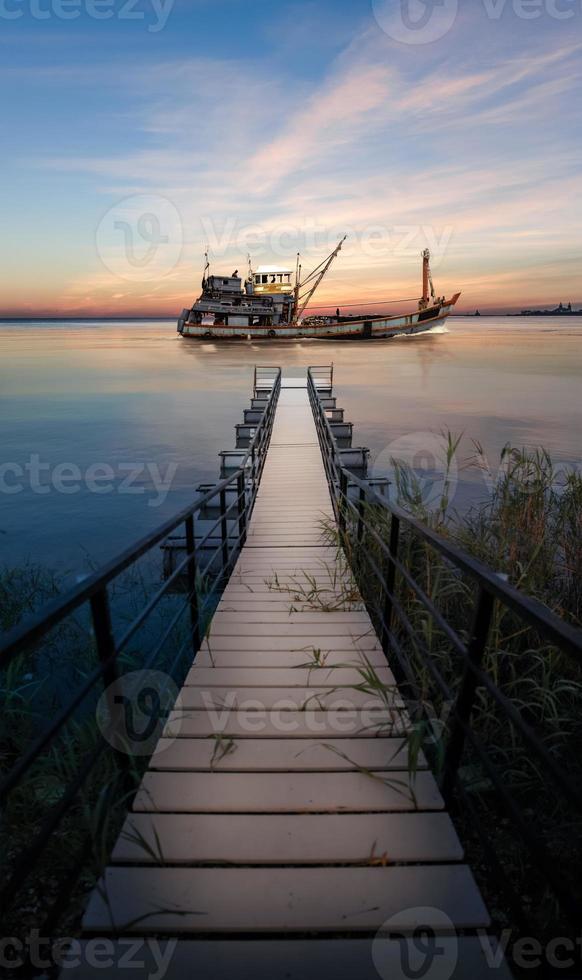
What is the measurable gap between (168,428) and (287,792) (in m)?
20.4

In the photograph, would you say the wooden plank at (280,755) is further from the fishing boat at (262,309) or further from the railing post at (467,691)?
the fishing boat at (262,309)

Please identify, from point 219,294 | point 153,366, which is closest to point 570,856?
point 153,366

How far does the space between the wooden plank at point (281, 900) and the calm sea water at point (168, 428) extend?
510 centimetres

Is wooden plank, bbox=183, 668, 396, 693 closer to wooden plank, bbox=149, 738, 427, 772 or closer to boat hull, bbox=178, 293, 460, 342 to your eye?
wooden plank, bbox=149, 738, 427, 772

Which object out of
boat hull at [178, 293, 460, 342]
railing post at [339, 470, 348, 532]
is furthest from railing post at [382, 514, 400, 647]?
boat hull at [178, 293, 460, 342]

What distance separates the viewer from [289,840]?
188cm

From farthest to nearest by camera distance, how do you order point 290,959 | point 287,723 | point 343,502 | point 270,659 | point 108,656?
point 343,502 < point 270,659 < point 287,723 < point 108,656 < point 290,959

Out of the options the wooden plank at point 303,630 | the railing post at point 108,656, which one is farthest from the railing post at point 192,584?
the railing post at point 108,656

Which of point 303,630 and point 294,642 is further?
point 303,630

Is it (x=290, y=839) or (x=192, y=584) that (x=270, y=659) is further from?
(x=290, y=839)

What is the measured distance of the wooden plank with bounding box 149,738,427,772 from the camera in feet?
7.34

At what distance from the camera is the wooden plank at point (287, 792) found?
6.65ft

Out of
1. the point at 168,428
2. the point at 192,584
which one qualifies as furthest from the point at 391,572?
the point at 168,428

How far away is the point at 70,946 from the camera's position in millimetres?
1567
